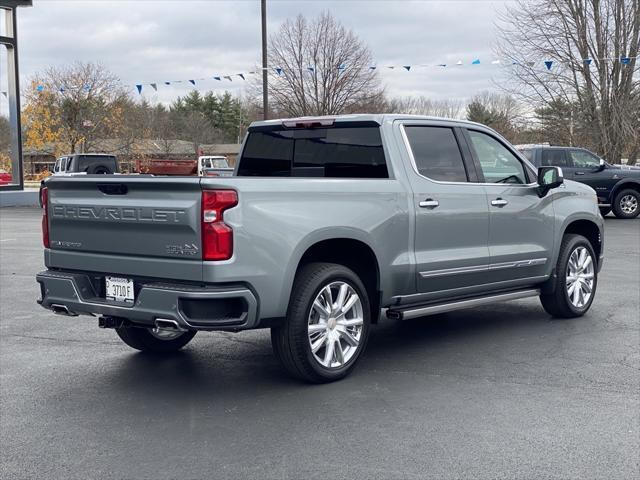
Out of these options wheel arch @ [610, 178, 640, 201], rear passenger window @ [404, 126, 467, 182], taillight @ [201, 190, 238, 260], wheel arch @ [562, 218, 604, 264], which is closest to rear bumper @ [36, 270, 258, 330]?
taillight @ [201, 190, 238, 260]

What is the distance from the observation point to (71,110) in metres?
45.2

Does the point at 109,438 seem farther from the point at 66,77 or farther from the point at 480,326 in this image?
the point at 66,77

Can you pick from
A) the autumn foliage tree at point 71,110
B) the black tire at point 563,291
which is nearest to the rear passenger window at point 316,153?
the black tire at point 563,291

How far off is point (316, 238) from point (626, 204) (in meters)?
18.2

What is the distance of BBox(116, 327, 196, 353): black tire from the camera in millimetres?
6570

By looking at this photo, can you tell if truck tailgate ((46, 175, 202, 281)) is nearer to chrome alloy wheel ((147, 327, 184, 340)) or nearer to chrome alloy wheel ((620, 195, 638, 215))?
chrome alloy wheel ((147, 327, 184, 340))

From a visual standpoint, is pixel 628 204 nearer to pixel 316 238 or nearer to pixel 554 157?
pixel 554 157

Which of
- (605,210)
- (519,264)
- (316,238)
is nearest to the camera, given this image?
(316,238)

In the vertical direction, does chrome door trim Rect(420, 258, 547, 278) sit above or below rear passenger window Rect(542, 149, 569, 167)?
below

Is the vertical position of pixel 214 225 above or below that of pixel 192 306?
above

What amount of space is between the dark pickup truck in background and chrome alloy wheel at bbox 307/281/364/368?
16.1 metres

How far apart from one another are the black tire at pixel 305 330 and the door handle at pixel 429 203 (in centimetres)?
96

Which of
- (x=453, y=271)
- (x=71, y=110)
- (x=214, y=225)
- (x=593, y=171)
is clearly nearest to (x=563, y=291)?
(x=453, y=271)

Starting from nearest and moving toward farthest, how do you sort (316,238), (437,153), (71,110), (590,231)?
(316,238) → (437,153) → (590,231) → (71,110)
